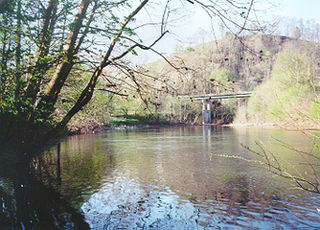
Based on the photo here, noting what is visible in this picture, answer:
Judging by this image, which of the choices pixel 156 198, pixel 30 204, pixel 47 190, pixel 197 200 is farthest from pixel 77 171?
pixel 197 200

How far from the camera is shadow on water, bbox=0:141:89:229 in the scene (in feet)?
21.5

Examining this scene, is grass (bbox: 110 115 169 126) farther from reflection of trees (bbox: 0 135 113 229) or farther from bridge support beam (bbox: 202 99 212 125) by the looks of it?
reflection of trees (bbox: 0 135 113 229)

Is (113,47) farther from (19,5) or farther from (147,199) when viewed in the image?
(147,199)

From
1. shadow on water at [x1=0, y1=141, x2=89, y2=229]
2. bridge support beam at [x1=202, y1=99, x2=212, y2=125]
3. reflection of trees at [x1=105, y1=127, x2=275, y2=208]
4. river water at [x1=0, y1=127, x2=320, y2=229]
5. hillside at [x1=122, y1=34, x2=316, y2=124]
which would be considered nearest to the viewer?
hillside at [x1=122, y1=34, x2=316, y2=124]

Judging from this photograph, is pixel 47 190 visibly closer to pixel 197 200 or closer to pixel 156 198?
pixel 156 198

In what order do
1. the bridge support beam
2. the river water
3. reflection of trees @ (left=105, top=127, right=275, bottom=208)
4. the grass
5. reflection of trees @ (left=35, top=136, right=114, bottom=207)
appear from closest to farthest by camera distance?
1. the river water
2. reflection of trees @ (left=105, top=127, right=275, bottom=208)
3. reflection of trees @ (left=35, top=136, right=114, bottom=207)
4. the grass
5. the bridge support beam

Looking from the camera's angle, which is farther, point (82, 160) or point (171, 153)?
point (171, 153)

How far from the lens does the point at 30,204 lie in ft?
25.9

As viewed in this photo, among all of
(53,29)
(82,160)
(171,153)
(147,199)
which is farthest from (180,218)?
(171,153)

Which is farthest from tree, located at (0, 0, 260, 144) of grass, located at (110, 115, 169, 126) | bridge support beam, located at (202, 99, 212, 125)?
bridge support beam, located at (202, 99, 212, 125)

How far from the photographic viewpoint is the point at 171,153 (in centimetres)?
1738

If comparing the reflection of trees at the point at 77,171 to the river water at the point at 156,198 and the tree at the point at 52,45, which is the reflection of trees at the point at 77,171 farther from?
the tree at the point at 52,45

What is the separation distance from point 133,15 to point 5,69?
256 cm

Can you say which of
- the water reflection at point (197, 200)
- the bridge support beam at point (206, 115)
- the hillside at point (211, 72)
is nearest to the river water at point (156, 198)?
the water reflection at point (197, 200)
